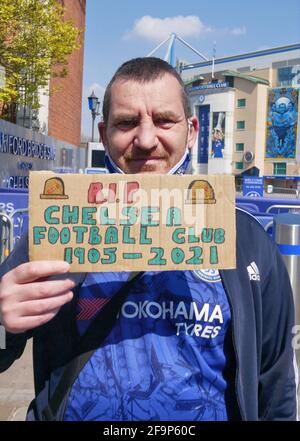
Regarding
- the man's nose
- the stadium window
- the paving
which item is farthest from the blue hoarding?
the stadium window

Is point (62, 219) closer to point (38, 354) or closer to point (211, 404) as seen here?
point (38, 354)

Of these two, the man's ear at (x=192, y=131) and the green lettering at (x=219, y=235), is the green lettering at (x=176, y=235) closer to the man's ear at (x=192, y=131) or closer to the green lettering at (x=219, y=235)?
the green lettering at (x=219, y=235)

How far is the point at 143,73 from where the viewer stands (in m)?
1.76

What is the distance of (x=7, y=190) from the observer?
8867 mm

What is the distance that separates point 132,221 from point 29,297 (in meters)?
0.39

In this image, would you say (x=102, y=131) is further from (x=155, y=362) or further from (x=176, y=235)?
(x=155, y=362)

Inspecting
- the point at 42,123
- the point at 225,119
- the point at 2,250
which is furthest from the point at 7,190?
the point at 225,119

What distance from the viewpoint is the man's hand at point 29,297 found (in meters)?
1.43

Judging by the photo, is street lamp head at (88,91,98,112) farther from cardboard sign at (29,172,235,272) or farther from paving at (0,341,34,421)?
cardboard sign at (29,172,235,272)

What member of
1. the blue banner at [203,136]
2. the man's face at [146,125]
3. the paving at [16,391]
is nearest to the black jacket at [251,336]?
the man's face at [146,125]

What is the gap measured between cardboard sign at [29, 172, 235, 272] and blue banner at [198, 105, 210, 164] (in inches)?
2552

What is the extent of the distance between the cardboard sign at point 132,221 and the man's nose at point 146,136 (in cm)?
16

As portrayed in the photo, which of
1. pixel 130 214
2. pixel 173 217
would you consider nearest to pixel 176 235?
pixel 173 217
